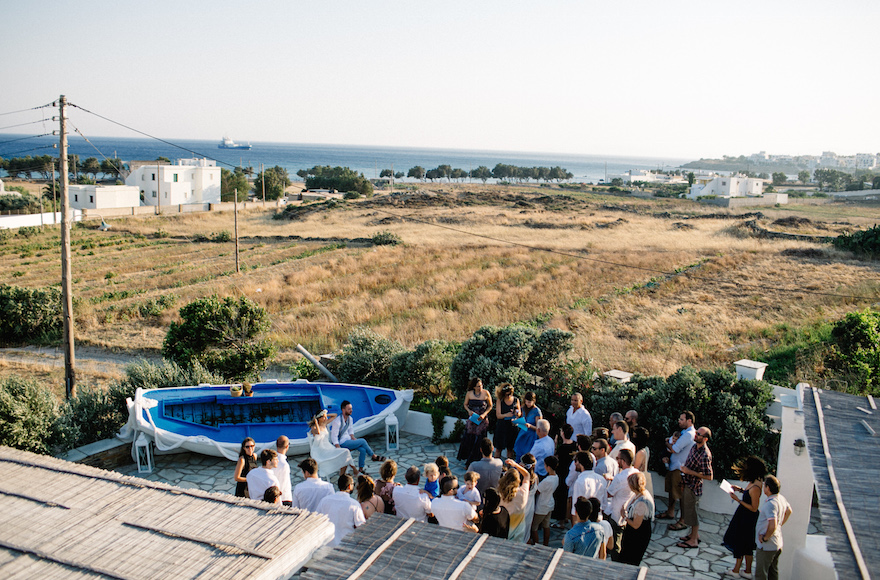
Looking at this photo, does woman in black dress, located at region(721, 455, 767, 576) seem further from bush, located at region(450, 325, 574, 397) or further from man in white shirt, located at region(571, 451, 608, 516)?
bush, located at region(450, 325, 574, 397)

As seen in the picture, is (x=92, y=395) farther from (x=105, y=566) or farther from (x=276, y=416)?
(x=105, y=566)

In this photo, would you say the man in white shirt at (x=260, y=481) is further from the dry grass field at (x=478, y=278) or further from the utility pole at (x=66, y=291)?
the dry grass field at (x=478, y=278)

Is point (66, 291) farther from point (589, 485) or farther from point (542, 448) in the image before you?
point (589, 485)

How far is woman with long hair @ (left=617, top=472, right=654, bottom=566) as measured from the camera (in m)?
6.17

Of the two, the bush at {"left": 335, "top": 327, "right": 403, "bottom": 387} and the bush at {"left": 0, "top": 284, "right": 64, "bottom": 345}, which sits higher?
the bush at {"left": 335, "top": 327, "right": 403, "bottom": 387}

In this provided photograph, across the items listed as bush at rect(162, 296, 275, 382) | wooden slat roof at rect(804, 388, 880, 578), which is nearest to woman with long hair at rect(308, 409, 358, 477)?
wooden slat roof at rect(804, 388, 880, 578)

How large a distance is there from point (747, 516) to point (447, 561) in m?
3.82

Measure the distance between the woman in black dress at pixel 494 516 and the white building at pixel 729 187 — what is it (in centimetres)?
7988

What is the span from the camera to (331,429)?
898 cm

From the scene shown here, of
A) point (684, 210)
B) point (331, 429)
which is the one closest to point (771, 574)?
point (331, 429)

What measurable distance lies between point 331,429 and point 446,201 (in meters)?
60.5

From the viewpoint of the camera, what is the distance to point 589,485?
6.50 m

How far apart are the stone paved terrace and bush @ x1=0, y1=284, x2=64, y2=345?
43.2 ft

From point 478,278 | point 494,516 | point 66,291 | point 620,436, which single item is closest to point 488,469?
point 494,516
